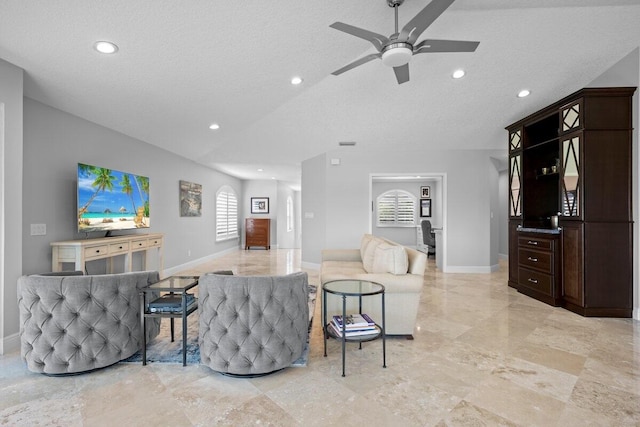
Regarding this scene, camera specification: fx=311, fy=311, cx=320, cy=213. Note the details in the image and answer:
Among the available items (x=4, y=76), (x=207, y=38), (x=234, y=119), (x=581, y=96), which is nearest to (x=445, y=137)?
(x=581, y=96)

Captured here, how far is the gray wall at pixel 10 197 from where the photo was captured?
8.29 feet

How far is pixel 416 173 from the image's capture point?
6.25 m

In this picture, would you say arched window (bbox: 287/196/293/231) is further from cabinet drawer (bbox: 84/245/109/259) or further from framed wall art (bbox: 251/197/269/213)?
cabinet drawer (bbox: 84/245/109/259)

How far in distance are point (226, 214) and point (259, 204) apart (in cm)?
149

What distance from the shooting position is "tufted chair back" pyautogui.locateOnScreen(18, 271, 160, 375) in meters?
2.10

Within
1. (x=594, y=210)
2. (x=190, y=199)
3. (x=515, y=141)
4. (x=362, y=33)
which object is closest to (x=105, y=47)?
(x=362, y=33)

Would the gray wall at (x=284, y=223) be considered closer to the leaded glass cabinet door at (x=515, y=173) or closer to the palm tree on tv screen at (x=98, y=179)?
the palm tree on tv screen at (x=98, y=179)

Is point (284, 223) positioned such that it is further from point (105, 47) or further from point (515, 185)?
point (105, 47)

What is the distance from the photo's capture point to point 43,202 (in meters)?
3.26

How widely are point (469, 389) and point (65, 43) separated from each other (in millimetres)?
3862

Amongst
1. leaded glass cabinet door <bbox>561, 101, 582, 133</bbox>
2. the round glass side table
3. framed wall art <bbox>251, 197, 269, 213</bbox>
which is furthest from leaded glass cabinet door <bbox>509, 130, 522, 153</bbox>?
framed wall art <bbox>251, 197, 269, 213</bbox>

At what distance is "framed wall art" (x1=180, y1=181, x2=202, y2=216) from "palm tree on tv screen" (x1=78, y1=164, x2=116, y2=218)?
7.31 ft

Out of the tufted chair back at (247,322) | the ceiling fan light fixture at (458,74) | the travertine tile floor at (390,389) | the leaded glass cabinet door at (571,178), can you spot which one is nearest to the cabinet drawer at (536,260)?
the leaded glass cabinet door at (571,178)

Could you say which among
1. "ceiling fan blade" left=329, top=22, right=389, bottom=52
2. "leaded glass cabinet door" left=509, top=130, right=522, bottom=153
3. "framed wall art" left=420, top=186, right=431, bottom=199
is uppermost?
"ceiling fan blade" left=329, top=22, right=389, bottom=52
